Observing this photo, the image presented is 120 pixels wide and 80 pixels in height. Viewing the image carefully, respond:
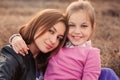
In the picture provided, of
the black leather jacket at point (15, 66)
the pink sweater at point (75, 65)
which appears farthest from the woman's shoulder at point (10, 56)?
the pink sweater at point (75, 65)

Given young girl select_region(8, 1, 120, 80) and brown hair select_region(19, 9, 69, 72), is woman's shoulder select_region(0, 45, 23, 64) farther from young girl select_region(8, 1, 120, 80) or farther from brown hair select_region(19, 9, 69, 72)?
young girl select_region(8, 1, 120, 80)

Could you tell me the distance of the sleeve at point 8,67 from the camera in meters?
3.34

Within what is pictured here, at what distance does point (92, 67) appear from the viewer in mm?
3789

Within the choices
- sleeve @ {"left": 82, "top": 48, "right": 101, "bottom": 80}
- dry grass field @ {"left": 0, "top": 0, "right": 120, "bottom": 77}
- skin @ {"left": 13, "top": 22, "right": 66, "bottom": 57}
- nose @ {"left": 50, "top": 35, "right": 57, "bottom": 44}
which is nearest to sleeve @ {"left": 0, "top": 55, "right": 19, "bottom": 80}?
skin @ {"left": 13, "top": 22, "right": 66, "bottom": 57}

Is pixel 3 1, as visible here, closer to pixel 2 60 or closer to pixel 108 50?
pixel 108 50

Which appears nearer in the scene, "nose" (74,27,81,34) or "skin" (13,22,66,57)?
"skin" (13,22,66,57)

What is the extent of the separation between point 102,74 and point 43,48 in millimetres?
626

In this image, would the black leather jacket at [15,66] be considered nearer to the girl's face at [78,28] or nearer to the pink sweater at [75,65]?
the pink sweater at [75,65]

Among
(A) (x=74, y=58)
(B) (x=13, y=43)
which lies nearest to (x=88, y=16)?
(A) (x=74, y=58)

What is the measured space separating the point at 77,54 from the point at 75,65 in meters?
0.12

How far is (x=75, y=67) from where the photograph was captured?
3836 millimetres

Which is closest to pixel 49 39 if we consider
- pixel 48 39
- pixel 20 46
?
pixel 48 39

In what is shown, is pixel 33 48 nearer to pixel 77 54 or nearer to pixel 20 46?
pixel 20 46

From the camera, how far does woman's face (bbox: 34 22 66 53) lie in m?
3.71
